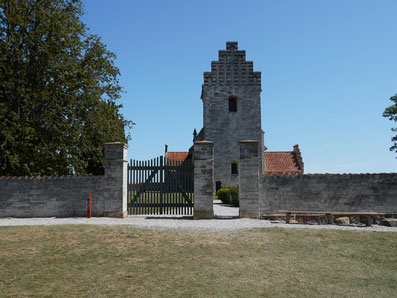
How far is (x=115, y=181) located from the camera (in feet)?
44.7

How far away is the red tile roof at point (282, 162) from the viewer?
107ft

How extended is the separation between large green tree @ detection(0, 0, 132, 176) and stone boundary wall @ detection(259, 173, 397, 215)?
1041 centimetres

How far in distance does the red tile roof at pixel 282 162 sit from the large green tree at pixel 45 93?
18.7 m

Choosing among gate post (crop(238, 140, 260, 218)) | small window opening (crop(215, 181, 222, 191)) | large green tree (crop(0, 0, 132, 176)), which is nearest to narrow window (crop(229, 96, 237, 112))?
small window opening (crop(215, 181, 222, 191))

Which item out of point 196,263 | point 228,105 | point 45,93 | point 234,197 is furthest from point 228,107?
point 196,263

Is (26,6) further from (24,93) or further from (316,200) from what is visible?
(316,200)

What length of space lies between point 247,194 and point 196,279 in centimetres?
753

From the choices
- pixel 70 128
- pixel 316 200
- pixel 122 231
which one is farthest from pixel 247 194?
pixel 70 128

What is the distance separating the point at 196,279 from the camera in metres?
6.22

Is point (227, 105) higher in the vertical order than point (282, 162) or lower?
higher

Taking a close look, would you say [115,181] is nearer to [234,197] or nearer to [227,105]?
[234,197]

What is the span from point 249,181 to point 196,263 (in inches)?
264

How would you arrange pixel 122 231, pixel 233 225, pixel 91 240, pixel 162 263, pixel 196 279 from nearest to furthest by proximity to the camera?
pixel 196 279 < pixel 162 263 < pixel 91 240 < pixel 122 231 < pixel 233 225

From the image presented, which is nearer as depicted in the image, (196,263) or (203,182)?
(196,263)
